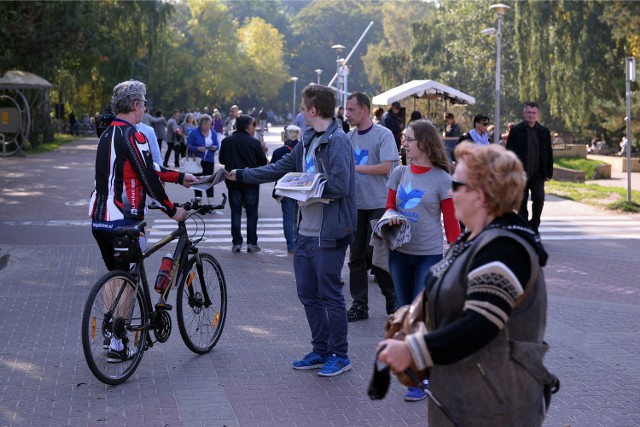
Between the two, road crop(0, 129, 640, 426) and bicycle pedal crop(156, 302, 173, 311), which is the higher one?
bicycle pedal crop(156, 302, 173, 311)

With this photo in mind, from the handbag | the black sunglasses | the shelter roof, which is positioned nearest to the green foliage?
the shelter roof

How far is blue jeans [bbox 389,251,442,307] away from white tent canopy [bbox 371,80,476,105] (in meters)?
21.2

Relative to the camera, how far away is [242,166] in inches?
523

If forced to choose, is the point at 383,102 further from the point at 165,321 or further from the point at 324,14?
the point at 324,14

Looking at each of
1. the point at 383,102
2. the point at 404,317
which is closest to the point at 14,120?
the point at 383,102

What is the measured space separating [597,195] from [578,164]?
39.7ft

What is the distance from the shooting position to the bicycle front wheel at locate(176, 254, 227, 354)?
6.91 meters

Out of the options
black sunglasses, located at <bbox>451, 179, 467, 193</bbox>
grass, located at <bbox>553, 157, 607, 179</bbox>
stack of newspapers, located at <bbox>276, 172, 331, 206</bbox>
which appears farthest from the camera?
grass, located at <bbox>553, 157, 607, 179</bbox>

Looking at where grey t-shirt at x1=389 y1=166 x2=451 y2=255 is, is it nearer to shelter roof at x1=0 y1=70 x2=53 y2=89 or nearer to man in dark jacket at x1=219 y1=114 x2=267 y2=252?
man in dark jacket at x1=219 y1=114 x2=267 y2=252

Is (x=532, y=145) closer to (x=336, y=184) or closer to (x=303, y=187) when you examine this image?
(x=336, y=184)

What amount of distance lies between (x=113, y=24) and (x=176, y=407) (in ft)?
134

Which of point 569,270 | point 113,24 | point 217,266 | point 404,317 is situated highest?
point 113,24

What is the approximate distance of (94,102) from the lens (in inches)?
2035

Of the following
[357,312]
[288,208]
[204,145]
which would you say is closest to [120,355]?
[357,312]
